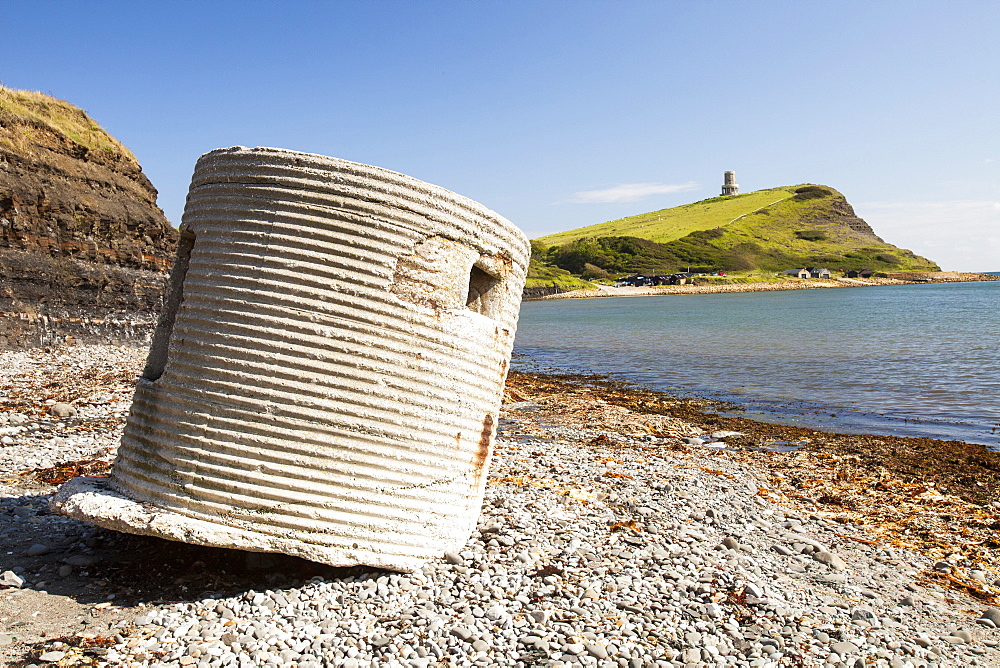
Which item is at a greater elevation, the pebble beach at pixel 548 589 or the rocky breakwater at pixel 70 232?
the rocky breakwater at pixel 70 232

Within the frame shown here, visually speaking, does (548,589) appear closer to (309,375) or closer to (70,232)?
(309,375)

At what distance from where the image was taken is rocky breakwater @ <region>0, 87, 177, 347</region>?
1753cm

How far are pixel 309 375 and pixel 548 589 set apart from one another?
2499 millimetres

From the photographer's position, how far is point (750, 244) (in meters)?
158

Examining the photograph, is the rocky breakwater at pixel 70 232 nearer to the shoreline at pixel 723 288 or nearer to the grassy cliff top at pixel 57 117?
the grassy cliff top at pixel 57 117

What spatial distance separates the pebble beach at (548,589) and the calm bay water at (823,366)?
269 inches

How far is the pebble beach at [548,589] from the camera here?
456cm

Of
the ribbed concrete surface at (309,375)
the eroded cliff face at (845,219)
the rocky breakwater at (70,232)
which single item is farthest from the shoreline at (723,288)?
the ribbed concrete surface at (309,375)

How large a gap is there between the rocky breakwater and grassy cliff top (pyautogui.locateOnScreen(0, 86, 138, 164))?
49 millimetres

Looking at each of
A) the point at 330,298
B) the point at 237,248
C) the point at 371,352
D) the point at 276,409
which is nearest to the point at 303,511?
the point at 276,409

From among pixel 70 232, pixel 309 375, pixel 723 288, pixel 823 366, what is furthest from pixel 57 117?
pixel 723 288

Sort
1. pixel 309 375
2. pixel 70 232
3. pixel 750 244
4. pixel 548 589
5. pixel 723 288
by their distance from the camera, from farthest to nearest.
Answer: pixel 750 244
pixel 723 288
pixel 70 232
pixel 548 589
pixel 309 375

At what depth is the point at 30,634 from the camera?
4465 mm

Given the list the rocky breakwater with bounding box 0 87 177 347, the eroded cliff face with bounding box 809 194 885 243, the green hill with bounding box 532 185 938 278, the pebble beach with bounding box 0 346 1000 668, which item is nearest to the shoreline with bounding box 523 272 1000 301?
the green hill with bounding box 532 185 938 278
